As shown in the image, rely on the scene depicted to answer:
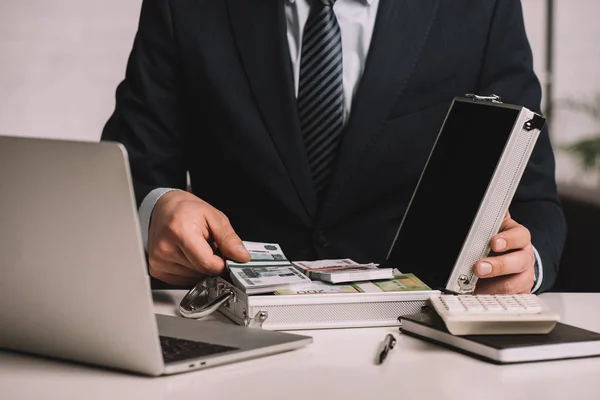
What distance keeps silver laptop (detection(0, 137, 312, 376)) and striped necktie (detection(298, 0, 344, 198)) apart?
87 cm

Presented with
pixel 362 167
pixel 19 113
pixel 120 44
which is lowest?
pixel 19 113

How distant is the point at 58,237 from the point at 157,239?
0.43 meters

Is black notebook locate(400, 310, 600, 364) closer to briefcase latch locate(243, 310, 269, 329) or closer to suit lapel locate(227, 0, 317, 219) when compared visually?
briefcase latch locate(243, 310, 269, 329)

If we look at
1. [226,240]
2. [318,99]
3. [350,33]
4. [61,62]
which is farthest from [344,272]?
[61,62]

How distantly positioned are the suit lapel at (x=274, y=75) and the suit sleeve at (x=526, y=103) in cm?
43

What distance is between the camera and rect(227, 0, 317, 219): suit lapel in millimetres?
1856

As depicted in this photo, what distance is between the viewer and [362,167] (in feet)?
6.10

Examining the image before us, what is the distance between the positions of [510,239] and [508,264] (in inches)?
1.5

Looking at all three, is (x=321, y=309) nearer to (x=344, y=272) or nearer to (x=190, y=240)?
(x=344, y=272)

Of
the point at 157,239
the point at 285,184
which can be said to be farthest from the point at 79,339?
the point at 285,184

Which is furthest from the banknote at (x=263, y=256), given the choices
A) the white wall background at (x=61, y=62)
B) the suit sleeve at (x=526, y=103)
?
the white wall background at (x=61, y=62)

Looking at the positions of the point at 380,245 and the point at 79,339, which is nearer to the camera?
the point at 79,339

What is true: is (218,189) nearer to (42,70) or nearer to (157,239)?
(157,239)

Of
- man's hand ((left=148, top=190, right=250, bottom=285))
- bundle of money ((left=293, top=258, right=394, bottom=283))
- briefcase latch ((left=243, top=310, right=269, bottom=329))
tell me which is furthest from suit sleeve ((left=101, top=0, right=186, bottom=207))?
briefcase latch ((left=243, top=310, right=269, bottom=329))
